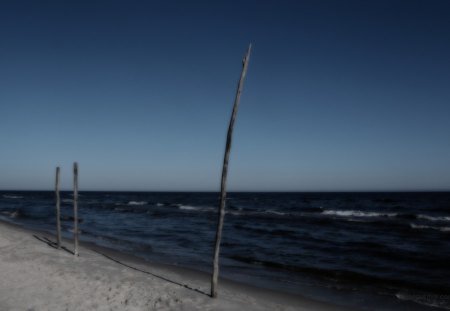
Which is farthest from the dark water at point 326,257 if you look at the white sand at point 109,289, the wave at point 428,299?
the white sand at point 109,289

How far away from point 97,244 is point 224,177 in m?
12.0

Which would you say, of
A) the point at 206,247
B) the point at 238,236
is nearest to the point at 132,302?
the point at 206,247

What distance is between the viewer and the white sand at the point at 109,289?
7297 mm

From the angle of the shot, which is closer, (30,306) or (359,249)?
(30,306)

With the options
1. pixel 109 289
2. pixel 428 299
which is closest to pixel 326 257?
pixel 428 299

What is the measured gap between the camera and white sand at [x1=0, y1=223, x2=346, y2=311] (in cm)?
730

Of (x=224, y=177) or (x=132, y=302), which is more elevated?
(x=224, y=177)

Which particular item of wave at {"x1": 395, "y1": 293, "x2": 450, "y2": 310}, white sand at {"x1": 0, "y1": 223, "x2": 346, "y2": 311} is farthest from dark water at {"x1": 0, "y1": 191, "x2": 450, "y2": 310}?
white sand at {"x1": 0, "y1": 223, "x2": 346, "y2": 311}

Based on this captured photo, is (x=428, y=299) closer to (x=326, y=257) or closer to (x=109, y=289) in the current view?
(x=326, y=257)

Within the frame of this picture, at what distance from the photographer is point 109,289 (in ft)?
27.1

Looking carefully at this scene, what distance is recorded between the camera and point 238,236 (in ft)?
70.7

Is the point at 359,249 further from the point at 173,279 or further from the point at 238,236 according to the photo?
the point at 173,279

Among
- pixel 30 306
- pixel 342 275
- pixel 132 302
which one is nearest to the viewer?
pixel 30 306

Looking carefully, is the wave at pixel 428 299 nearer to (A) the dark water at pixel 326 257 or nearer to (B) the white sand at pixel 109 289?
(A) the dark water at pixel 326 257
